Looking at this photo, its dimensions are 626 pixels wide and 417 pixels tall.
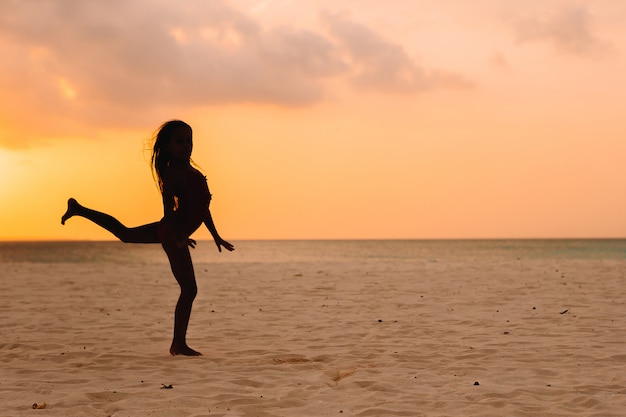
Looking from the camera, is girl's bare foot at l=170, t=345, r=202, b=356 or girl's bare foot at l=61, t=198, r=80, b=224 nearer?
girl's bare foot at l=61, t=198, r=80, b=224

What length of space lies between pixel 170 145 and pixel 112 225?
114 cm

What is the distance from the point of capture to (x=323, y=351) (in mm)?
7539

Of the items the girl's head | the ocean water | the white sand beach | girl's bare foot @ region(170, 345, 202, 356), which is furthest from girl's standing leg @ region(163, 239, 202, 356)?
the ocean water

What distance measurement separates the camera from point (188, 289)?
7180 mm

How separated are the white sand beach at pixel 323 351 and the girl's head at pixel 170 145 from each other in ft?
7.54

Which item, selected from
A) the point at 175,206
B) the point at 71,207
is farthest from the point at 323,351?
the point at 71,207

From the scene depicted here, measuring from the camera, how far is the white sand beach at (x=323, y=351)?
5.20 m

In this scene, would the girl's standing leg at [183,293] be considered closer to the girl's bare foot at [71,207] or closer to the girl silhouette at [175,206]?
the girl silhouette at [175,206]

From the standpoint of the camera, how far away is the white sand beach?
520 centimetres

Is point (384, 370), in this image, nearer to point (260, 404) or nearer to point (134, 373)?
point (260, 404)

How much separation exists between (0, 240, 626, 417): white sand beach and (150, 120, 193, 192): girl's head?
2298 mm

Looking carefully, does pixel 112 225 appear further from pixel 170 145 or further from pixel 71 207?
pixel 170 145

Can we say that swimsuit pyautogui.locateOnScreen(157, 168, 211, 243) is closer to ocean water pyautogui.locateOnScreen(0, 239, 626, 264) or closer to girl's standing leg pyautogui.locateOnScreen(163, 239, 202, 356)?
girl's standing leg pyautogui.locateOnScreen(163, 239, 202, 356)

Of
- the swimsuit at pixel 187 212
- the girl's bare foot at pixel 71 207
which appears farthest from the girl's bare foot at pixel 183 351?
the girl's bare foot at pixel 71 207
